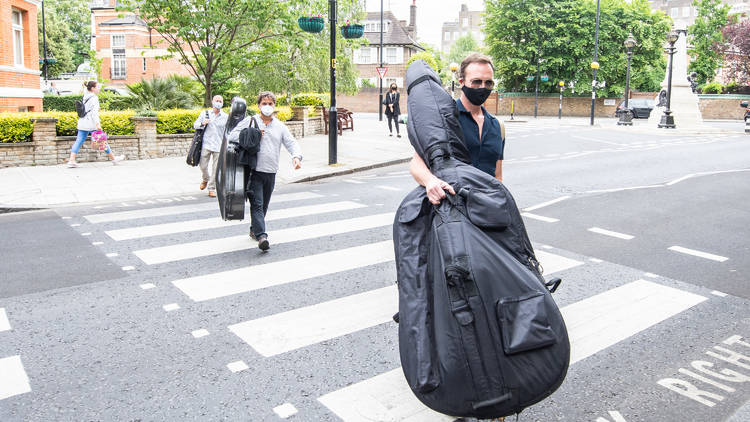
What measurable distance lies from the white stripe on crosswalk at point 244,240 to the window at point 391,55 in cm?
5793

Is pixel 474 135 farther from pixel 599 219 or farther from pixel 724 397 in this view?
pixel 599 219

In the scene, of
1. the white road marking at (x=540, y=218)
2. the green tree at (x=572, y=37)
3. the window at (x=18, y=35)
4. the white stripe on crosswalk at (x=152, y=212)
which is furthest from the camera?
the green tree at (x=572, y=37)

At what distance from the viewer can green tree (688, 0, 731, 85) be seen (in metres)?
58.6

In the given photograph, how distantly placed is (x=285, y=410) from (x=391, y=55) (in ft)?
210

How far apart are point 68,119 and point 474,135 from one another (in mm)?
13431

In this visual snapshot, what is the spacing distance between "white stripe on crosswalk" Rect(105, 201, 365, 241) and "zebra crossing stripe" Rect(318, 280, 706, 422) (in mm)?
4902

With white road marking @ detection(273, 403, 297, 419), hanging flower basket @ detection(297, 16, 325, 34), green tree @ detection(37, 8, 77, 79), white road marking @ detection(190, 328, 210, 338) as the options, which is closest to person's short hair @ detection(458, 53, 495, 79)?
white road marking @ detection(273, 403, 297, 419)

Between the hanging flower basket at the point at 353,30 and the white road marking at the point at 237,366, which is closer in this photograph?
the white road marking at the point at 237,366

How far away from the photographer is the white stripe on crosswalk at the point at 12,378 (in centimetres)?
393

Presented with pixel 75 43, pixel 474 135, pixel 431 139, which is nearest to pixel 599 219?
pixel 474 135

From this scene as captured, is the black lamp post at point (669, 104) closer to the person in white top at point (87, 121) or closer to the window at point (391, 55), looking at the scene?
the person in white top at point (87, 121)

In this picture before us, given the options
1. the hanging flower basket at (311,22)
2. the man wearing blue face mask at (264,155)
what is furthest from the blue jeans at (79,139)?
the man wearing blue face mask at (264,155)

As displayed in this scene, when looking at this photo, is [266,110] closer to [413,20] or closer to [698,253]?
[698,253]

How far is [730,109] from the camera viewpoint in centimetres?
5103
